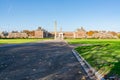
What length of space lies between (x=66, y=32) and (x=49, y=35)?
12.1 metres

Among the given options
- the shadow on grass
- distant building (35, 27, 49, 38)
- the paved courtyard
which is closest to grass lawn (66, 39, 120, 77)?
the shadow on grass

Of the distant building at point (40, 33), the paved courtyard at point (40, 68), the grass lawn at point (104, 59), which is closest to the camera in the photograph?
the paved courtyard at point (40, 68)

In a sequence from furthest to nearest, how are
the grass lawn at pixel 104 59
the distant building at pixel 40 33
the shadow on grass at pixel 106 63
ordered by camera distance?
the distant building at pixel 40 33
the grass lawn at pixel 104 59
the shadow on grass at pixel 106 63

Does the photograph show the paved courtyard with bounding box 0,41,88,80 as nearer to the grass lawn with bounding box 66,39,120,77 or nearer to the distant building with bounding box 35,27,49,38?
the grass lawn with bounding box 66,39,120,77

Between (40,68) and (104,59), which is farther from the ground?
(40,68)

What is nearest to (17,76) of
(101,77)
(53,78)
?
(53,78)

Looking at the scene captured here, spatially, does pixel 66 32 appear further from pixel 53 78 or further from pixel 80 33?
pixel 53 78

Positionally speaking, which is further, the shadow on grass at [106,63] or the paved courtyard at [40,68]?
the shadow on grass at [106,63]

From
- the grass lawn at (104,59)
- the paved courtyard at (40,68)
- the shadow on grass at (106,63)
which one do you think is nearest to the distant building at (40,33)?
the grass lawn at (104,59)

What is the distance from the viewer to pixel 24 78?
9.52 meters

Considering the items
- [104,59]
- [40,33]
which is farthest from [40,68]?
[40,33]

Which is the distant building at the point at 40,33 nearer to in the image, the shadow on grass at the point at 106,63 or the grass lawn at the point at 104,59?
the grass lawn at the point at 104,59

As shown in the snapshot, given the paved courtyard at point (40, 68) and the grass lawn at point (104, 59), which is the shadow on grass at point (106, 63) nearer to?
the grass lawn at point (104, 59)

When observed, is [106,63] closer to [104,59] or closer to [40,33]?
[104,59]
